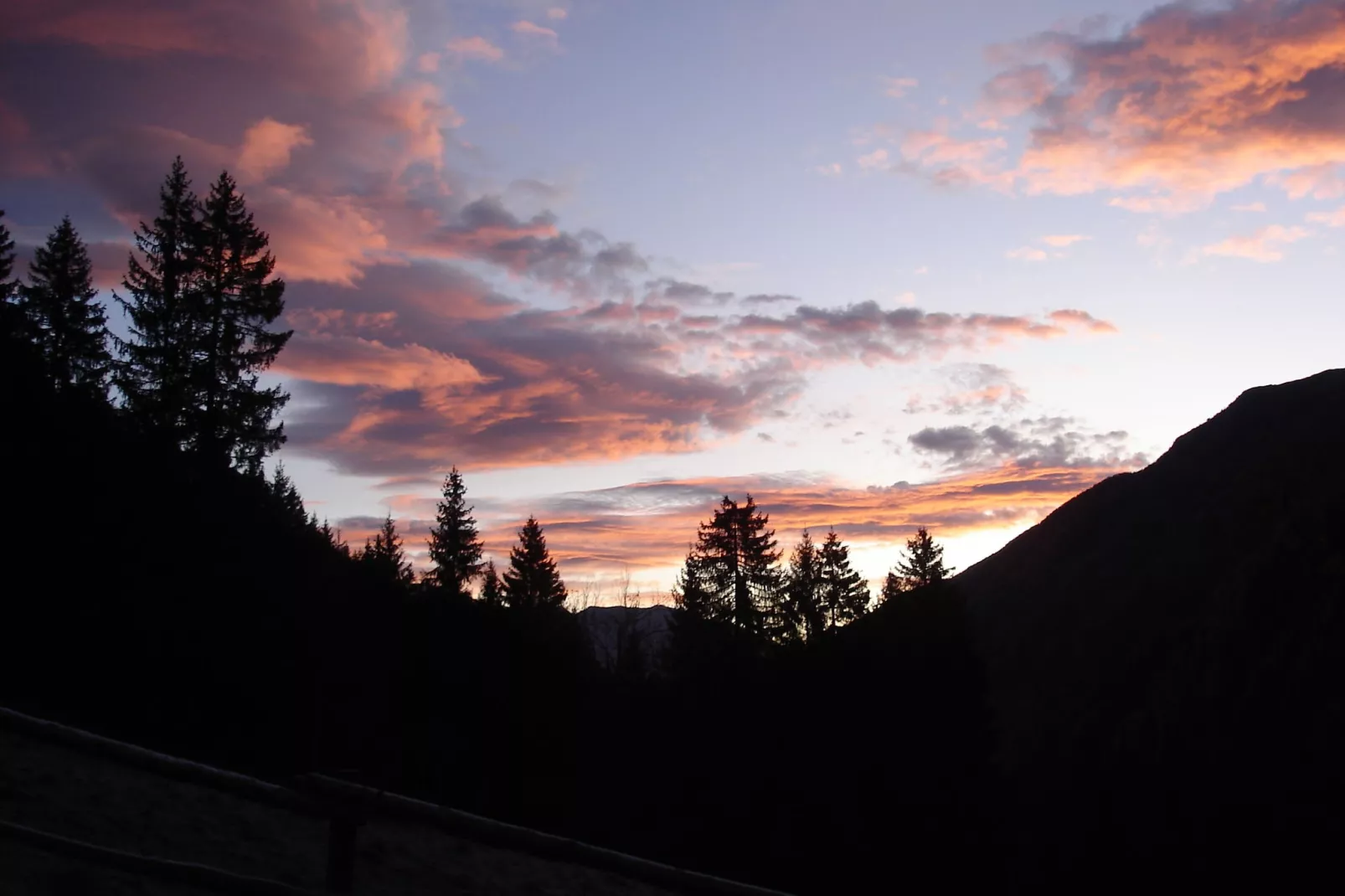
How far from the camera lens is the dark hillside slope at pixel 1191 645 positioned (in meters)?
20.7

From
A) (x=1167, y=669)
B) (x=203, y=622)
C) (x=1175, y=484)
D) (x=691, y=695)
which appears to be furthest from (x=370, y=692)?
(x=1175, y=484)

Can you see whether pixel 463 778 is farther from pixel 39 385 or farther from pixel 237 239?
pixel 237 239

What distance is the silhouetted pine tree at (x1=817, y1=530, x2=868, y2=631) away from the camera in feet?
209

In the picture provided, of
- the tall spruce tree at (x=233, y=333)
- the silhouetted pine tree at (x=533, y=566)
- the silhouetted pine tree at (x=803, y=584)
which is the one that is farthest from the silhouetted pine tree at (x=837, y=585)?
the tall spruce tree at (x=233, y=333)

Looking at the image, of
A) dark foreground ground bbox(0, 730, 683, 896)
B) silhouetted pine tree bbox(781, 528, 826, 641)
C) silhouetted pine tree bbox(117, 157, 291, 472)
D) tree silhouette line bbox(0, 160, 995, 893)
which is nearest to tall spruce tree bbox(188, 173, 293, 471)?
silhouetted pine tree bbox(117, 157, 291, 472)

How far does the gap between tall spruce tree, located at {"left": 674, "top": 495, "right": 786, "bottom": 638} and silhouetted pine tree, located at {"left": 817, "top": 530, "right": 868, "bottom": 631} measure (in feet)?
22.1

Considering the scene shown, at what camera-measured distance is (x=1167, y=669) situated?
117 ft

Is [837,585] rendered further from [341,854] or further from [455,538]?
[341,854]

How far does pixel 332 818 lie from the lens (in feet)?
26.6

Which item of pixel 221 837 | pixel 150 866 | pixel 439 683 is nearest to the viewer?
pixel 150 866

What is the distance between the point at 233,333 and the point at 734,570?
31.9 meters

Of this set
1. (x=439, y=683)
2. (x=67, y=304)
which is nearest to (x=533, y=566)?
(x=67, y=304)

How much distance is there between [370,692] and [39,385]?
668cm

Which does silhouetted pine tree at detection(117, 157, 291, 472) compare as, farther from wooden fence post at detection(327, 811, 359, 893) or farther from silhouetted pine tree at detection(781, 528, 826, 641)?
silhouetted pine tree at detection(781, 528, 826, 641)
